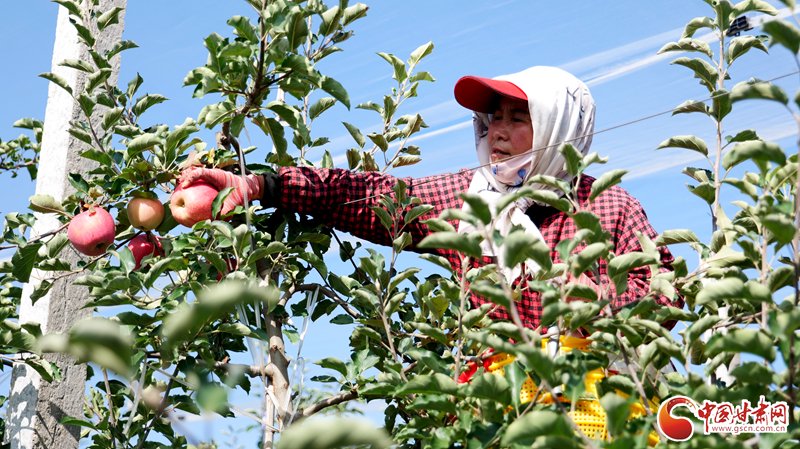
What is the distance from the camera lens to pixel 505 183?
7.91 feet

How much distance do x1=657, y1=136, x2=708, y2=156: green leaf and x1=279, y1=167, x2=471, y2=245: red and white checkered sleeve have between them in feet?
2.44

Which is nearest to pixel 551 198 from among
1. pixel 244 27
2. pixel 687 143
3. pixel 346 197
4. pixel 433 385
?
pixel 433 385

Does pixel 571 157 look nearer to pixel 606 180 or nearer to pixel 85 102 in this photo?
pixel 606 180

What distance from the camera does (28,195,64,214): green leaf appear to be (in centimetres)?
218

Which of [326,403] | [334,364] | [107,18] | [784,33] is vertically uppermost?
[107,18]

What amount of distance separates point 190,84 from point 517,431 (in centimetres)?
111

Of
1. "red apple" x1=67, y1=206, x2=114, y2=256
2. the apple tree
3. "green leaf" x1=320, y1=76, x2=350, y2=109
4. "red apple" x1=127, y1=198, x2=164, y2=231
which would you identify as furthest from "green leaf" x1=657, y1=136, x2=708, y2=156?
"red apple" x1=67, y1=206, x2=114, y2=256

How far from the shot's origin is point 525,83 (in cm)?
240

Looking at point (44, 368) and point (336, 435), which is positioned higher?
point (336, 435)

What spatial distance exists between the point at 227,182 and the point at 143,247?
0.28 m

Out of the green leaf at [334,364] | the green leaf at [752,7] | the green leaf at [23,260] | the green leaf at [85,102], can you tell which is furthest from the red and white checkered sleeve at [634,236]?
the green leaf at [23,260]

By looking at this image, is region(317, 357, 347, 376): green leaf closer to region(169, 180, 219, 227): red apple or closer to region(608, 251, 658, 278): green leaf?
region(169, 180, 219, 227): red apple

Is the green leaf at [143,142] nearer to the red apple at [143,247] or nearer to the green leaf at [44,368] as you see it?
the red apple at [143,247]

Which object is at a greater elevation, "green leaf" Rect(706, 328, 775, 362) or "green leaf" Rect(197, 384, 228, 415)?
"green leaf" Rect(197, 384, 228, 415)
